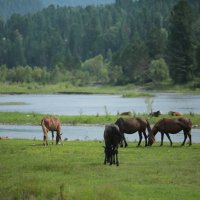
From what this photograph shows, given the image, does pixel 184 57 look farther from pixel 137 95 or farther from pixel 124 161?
pixel 124 161

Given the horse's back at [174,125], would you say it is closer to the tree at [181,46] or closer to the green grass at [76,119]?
the green grass at [76,119]

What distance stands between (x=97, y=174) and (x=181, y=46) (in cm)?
10713

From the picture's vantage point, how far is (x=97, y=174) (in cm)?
2138

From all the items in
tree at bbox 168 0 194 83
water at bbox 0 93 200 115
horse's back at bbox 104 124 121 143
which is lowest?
water at bbox 0 93 200 115

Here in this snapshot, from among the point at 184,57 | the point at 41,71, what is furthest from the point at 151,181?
the point at 41,71

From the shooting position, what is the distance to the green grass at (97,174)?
18062mm

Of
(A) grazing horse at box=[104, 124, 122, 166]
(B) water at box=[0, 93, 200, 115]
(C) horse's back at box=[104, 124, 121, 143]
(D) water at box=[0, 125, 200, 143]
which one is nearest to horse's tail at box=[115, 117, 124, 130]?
(A) grazing horse at box=[104, 124, 122, 166]

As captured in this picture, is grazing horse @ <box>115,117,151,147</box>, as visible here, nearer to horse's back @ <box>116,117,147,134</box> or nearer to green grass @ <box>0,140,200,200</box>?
horse's back @ <box>116,117,147,134</box>

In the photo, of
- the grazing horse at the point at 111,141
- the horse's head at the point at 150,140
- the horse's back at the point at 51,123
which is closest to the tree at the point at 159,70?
the horse's back at the point at 51,123

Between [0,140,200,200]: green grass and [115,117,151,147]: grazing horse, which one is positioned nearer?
[0,140,200,200]: green grass

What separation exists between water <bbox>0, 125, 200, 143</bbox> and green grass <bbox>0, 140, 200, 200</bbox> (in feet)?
40.2

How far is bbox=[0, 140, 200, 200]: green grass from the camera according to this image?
59.3 feet

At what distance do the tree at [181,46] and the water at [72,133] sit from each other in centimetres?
6961

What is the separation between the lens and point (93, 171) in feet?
72.1
